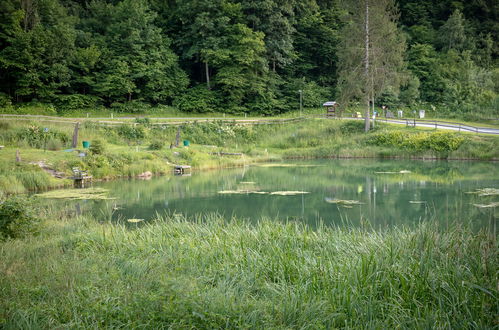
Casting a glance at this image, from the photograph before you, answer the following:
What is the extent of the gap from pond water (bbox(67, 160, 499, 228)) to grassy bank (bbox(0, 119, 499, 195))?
86.4 inches

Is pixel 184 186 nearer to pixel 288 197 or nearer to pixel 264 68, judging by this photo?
pixel 288 197

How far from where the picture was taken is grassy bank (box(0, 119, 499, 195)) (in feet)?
70.6

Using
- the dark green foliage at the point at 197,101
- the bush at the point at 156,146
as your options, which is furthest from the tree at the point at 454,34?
the bush at the point at 156,146

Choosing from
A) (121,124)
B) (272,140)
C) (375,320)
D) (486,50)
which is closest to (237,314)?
(375,320)

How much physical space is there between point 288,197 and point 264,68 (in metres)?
35.5

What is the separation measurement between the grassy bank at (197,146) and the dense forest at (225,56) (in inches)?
179

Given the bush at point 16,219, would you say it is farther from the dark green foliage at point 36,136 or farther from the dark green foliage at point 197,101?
the dark green foliage at point 197,101

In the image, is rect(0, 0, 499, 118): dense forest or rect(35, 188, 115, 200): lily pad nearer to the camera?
rect(35, 188, 115, 200): lily pad

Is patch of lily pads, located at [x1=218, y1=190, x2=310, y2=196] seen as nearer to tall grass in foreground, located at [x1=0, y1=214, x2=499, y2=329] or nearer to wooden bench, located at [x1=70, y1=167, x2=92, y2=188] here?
wooden bench, located at [x1=70, y1=167, x2=92, y2=188]

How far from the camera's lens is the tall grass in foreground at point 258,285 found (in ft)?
16.1

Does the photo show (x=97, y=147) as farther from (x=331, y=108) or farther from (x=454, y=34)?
(x=454, y=34)

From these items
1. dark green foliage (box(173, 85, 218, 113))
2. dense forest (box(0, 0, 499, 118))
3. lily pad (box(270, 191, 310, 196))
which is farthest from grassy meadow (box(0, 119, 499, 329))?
dark green foliage (box(173, 85, 218, 113))

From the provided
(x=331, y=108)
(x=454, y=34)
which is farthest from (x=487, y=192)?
(x=454, y=34)

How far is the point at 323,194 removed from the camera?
59.8 ft
